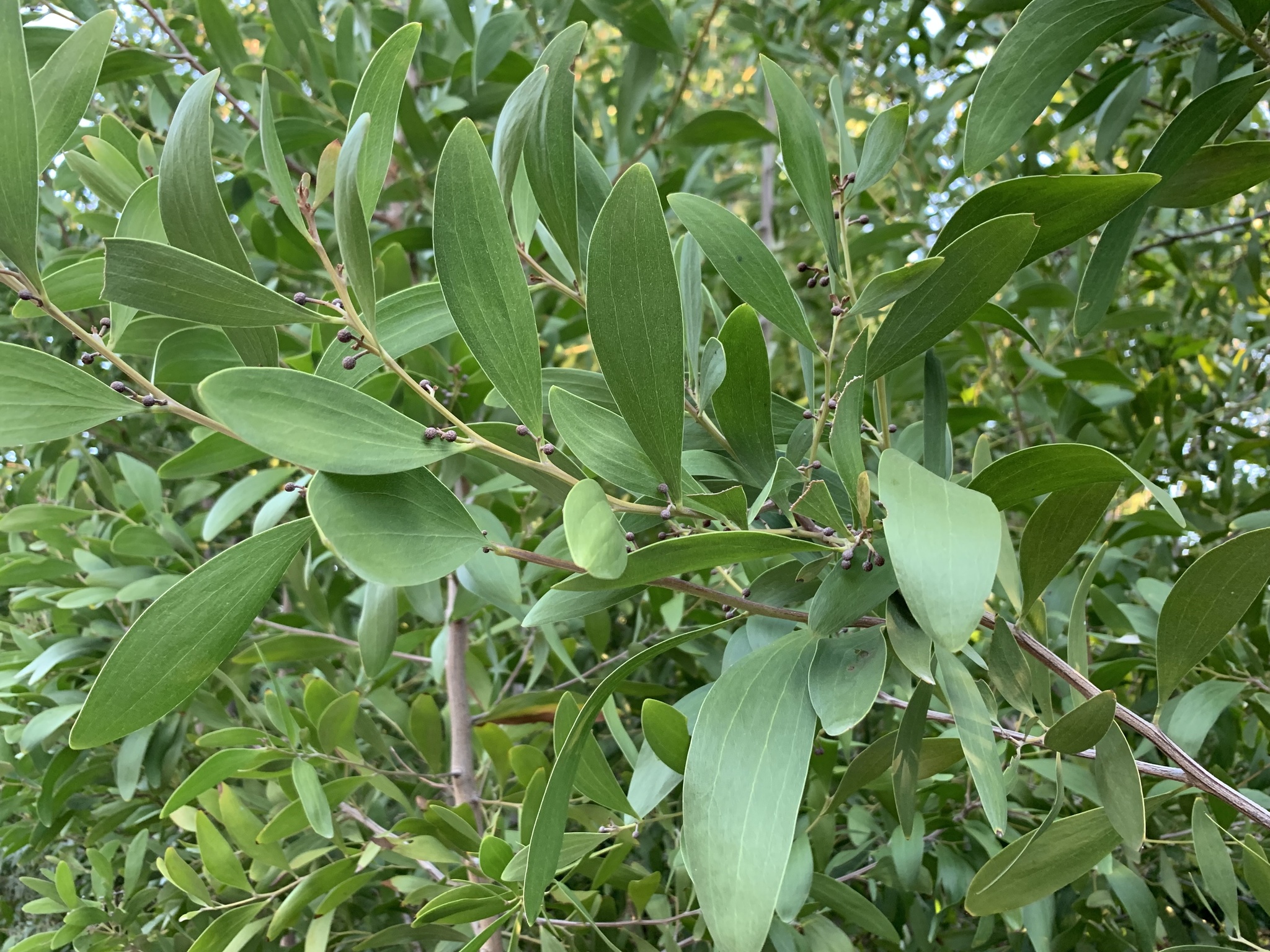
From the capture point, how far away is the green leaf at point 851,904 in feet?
1.78

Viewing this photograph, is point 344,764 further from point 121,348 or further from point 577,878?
point 121,348

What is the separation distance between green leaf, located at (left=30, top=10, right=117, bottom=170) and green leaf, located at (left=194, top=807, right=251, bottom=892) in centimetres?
42

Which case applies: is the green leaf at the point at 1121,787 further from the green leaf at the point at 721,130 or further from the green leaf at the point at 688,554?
the green leaf at the point at 721,130

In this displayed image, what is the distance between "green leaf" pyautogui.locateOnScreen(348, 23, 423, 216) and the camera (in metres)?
0.31

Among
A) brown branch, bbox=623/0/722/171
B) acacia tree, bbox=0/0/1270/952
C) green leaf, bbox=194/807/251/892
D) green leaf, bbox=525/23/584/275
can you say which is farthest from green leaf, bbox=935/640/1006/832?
brown branch, bbox=623/0/722/171

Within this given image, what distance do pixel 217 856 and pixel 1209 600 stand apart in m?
0.58

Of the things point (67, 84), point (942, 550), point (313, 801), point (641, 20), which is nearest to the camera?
point (942, 550)

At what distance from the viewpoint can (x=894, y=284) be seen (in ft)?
0.97

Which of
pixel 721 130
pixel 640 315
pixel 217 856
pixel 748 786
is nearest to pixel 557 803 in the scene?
pixel 748 786

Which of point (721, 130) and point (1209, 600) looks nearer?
point (1209, 600)

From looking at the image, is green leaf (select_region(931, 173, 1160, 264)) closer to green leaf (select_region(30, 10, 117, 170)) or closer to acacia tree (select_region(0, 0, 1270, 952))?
acacia tree (select_region(0, 0, 1270, 952))

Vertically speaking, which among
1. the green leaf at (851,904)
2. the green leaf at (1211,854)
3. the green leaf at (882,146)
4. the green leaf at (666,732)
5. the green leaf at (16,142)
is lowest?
the green leaf at (851,904)

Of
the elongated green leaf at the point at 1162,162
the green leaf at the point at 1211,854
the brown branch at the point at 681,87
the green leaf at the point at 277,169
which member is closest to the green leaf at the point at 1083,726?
the green leaf at the point at 1211,854

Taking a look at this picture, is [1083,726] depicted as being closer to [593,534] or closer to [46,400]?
[593,534]
